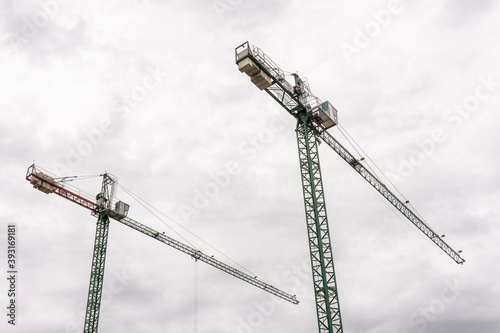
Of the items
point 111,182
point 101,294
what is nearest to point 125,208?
point 111,182

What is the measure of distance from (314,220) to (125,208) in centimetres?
3533

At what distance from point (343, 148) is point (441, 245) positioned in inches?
1437

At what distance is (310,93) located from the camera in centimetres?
4578

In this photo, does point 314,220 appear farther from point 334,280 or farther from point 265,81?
point 265,81

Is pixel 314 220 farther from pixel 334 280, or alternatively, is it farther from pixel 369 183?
pixel 369 183

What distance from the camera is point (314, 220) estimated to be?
3972 cm

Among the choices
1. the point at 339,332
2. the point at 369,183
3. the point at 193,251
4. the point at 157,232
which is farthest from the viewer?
the point at 193,251

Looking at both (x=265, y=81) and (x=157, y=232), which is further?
(x=157, y=232)

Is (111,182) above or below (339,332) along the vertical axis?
above

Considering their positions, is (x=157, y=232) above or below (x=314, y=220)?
above

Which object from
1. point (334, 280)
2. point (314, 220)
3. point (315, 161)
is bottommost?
point (334, 280)

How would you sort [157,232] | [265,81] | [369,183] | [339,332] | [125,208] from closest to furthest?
[339,332], [265,81], [369,183], [125,208], [157,232]

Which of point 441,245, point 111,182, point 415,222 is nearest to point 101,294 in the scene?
point 111,182

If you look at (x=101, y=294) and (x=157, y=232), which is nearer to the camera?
(x=101, y=294)
